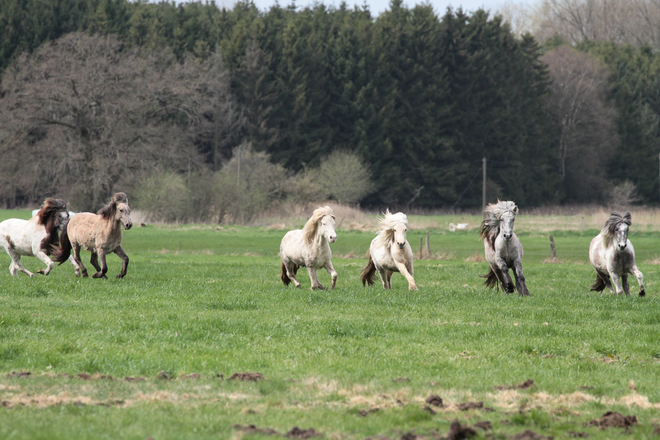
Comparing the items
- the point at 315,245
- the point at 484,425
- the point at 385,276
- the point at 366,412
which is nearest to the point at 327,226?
the point at 315,245

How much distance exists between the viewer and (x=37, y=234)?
16.5 meters

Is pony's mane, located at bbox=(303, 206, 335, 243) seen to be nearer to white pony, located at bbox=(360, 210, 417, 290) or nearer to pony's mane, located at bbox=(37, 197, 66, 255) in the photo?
white pony, located at bbox=(360, 210, 417, 290)

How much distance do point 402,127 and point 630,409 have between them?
220 ft

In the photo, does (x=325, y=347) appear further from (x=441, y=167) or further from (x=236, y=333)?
(x=441, y=167)

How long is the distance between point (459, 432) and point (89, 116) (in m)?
51.4

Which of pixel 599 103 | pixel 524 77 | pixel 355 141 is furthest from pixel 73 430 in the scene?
pixel 599 103

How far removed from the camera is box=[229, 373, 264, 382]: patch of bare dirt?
7.12 metres

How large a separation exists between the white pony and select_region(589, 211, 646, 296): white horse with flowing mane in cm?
375

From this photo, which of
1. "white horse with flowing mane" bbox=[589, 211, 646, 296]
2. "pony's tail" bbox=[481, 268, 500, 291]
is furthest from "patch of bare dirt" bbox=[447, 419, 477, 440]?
"pony's tail" bbox=[481, 268, 500, 291]

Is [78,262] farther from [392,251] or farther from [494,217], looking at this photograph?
[494,217]

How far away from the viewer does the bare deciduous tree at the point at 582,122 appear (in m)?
83.6

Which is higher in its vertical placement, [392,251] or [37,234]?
[37,234]

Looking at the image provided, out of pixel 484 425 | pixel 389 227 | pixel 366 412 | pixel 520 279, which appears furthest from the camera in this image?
pixel 389 227

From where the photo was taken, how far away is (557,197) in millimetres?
81000
